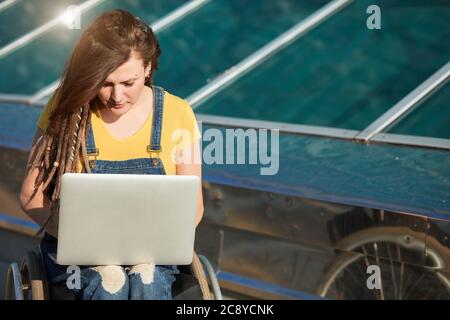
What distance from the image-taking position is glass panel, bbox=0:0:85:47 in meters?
6.64

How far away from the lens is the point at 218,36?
5.75 m

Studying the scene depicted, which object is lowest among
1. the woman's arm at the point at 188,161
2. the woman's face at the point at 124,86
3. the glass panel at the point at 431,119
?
the woman's arm at the point at 188,161

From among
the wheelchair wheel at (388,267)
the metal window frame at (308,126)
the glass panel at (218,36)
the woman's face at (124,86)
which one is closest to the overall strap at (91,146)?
the woman's face at (124,86)

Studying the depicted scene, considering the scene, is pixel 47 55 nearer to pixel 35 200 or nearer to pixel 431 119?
pixel 431 119

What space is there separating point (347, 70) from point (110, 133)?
250cm

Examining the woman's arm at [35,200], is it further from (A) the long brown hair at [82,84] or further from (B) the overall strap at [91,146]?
(B) the overall strap at [91,146]

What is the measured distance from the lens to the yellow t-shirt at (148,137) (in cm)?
279

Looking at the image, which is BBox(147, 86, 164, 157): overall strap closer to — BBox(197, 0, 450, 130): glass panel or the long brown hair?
the long brown hair

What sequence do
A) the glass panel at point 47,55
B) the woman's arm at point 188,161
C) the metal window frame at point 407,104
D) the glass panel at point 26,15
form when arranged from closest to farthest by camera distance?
the woman's arm at point 188,161 < the metal window frame at point 407,104 < the glass panel at point 47,55 < the glass panel at point 26,15

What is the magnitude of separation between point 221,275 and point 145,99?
1.55 metres

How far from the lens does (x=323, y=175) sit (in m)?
3.83

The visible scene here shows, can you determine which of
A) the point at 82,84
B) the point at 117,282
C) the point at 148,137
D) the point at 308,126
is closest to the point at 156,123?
the point at 148,137
